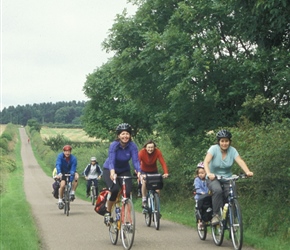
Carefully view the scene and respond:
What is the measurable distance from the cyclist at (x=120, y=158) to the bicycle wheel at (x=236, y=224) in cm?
181

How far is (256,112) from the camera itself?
21062mm

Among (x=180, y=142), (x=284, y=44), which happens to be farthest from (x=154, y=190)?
(x=180, y=142)

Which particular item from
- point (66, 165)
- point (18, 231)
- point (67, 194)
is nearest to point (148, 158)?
point (18, 231)

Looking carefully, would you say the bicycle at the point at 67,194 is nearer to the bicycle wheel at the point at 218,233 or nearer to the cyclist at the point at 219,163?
the bicycle wheel at the point at 218,233

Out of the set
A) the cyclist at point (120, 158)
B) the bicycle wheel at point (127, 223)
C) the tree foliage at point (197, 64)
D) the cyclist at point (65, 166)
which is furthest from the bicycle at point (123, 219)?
the tree foliage at point (197, 64)

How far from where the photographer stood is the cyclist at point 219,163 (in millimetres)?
10023

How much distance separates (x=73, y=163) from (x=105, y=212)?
670cm

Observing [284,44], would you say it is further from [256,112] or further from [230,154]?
[230,154]

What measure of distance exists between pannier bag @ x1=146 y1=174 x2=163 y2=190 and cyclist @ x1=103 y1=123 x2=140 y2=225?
258 centimetres

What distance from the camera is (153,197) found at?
1382 cm

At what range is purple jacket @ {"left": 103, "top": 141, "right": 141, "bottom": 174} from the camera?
10633 millimetres

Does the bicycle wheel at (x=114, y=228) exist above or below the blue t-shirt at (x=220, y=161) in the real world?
below

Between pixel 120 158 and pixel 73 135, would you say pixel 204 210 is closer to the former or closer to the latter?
pixel 120 158

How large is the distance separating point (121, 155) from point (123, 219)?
1159 millimetres
